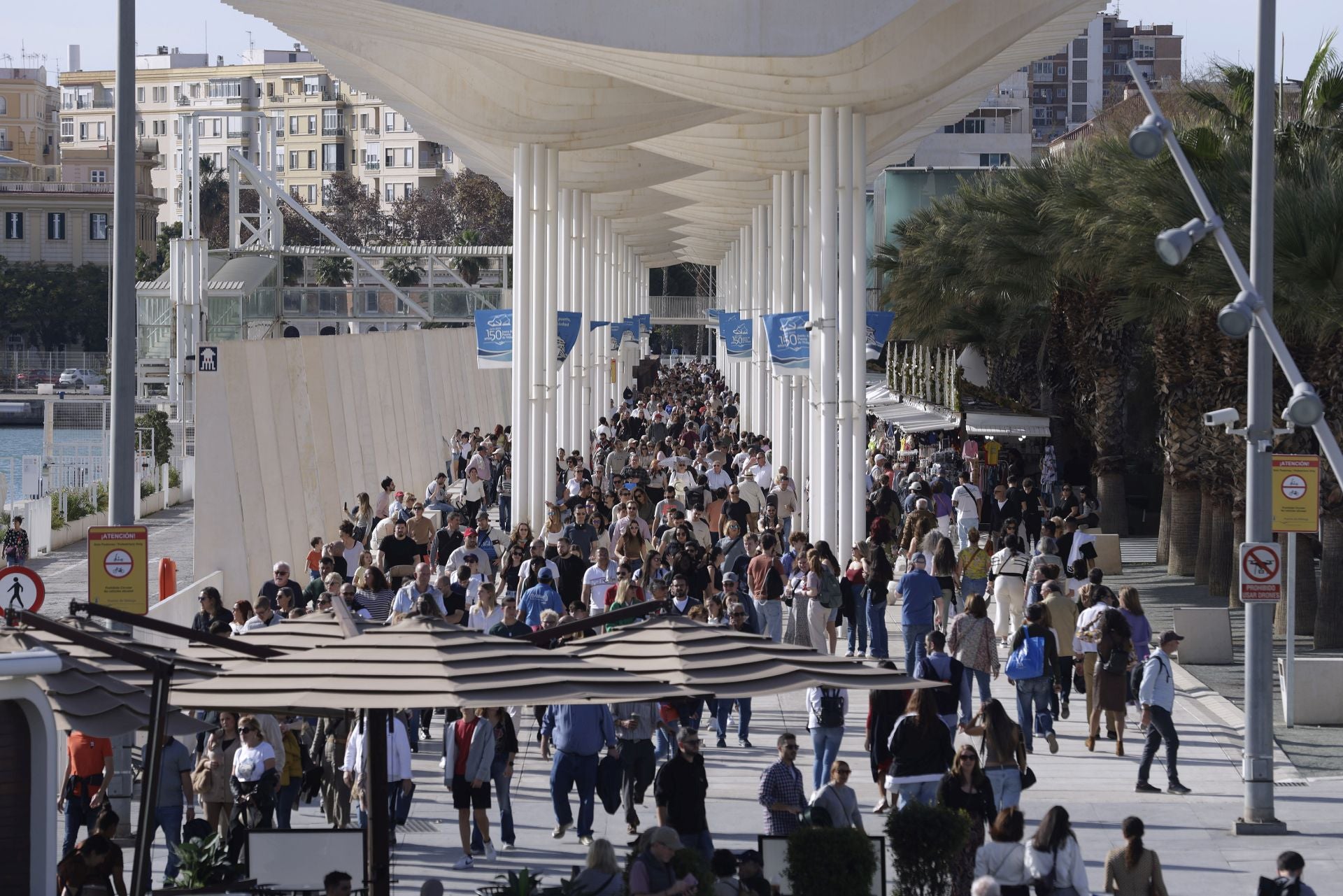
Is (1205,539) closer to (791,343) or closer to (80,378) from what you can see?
(791,343)

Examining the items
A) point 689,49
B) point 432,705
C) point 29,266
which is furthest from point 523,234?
point 29,266

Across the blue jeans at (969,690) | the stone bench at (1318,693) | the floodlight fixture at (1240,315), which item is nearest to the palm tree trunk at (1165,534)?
the stone bench at (1318,693)

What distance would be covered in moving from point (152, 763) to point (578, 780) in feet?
15.7

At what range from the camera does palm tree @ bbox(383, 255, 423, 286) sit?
94.6m

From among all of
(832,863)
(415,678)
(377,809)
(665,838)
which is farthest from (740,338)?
(415,678)

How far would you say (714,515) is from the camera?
25.5 m

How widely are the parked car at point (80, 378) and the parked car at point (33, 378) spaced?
761mm

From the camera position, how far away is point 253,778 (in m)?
12.9

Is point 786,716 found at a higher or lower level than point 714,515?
lower

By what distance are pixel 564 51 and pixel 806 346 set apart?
6.17 m

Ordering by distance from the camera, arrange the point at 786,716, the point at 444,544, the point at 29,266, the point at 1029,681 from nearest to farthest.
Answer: the point at 1029,681 → the point at 786,716 → the point at 444,544 → the point at 29,266

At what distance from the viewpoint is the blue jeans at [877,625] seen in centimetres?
1967

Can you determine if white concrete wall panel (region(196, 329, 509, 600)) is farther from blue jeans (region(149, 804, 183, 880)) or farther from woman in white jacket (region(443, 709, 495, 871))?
woman in white jacket (region(443, 709, 495, 871))

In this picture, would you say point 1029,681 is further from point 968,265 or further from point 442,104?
point 968,265
